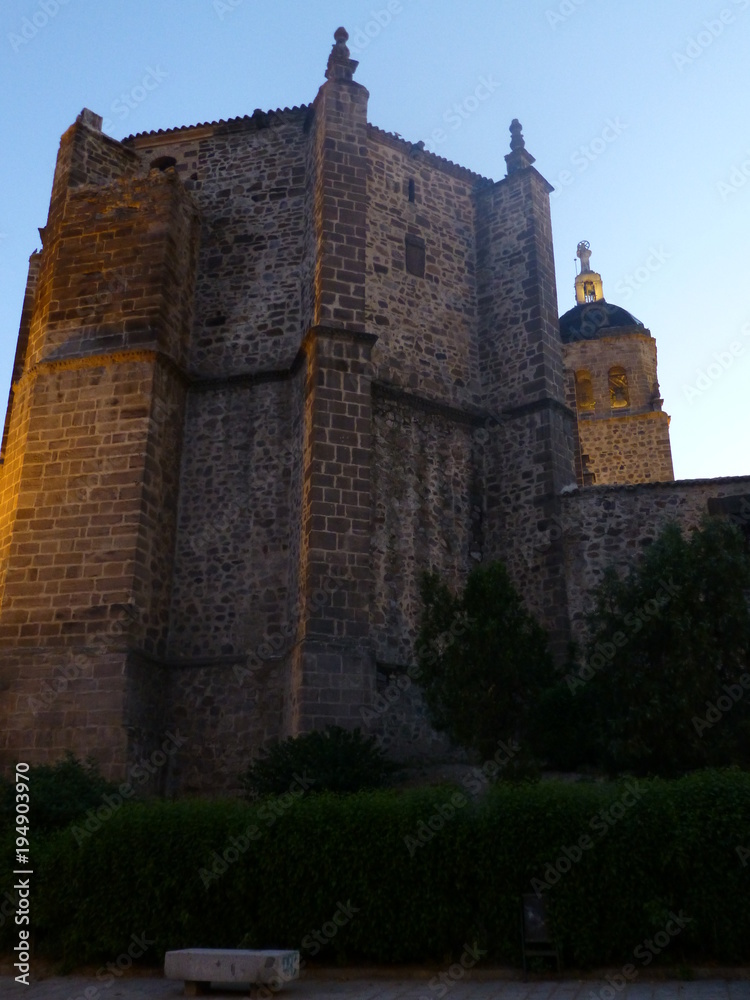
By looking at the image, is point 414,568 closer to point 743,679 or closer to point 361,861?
point 743,679

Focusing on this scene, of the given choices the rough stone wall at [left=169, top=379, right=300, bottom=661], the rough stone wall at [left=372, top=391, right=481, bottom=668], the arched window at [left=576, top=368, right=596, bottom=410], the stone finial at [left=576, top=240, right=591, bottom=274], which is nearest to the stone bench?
the rough stone wall at [left=372, top=391, right=481, bottom=668]

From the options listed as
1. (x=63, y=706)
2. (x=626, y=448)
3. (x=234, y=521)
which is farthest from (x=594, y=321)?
(x=63, y=706)

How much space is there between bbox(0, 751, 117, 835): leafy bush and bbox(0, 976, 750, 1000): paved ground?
1.63 m

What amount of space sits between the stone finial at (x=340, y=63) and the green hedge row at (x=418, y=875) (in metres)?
12.7

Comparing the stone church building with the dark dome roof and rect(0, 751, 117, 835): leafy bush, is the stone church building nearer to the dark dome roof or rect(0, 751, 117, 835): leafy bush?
rect(0, 751, 117, 835): leafy bush

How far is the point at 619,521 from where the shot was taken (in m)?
14.4

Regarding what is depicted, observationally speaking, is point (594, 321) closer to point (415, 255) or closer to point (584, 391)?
point (584, 391)

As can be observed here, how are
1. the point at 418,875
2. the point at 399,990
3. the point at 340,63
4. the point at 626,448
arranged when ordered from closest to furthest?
the point at 399,990 < the point at 418,875 < the point at 340,63 < the point at 626,448

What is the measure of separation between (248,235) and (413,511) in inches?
242

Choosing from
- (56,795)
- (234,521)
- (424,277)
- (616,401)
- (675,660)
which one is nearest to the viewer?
(56,795)

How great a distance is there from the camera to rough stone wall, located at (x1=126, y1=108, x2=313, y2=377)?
15930 mm

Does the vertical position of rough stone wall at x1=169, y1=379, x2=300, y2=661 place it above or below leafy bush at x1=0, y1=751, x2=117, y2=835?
above

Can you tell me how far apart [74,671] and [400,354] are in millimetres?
7402

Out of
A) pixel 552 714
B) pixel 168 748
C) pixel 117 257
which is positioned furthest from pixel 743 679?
pixel 117 257
